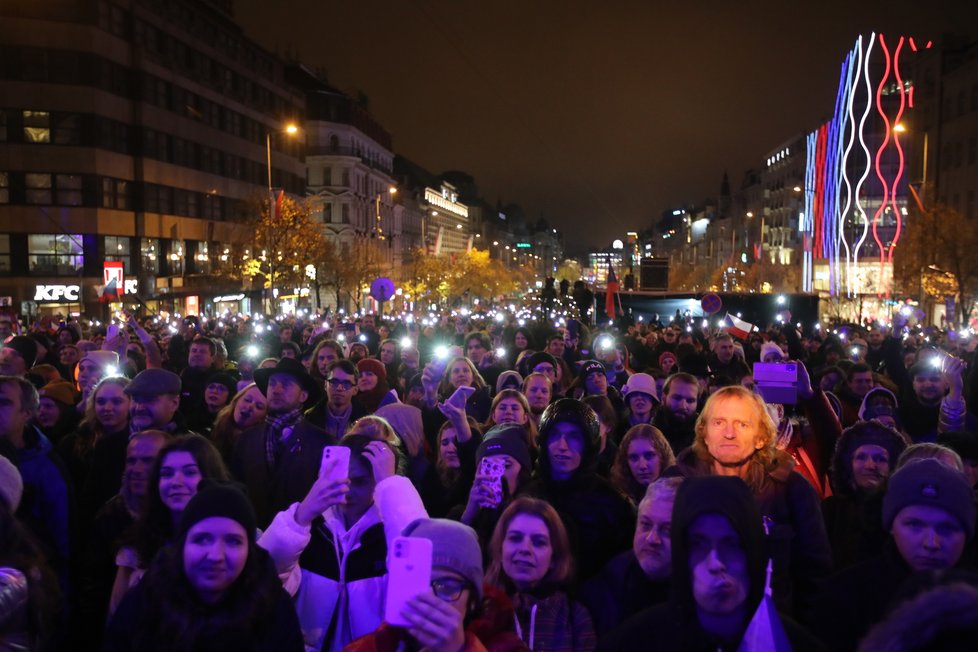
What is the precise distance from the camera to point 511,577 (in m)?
3.72

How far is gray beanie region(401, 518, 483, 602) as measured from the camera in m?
2.86

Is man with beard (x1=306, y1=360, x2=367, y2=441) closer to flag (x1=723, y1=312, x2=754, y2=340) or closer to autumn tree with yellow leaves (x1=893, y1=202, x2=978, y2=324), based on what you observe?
flag (x1=723, y1=312, x2=754, y2=340)

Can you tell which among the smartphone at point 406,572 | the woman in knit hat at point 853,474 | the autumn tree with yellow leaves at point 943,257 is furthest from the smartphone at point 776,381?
the autumn tree with yellow leaves at point 943,257

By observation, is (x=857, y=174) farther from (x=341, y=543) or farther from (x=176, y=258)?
(x=341, y=543)

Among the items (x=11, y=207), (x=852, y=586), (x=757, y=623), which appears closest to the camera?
(x=757, y=623)

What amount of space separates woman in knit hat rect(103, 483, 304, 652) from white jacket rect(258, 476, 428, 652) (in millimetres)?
215

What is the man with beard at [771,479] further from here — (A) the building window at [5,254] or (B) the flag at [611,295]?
(A) the building window at [5,254]

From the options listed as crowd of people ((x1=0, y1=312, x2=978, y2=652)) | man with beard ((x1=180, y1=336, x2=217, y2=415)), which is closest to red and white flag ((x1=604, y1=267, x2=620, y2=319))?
man with beard ((x1=180, y1=336, x2=217, y2=415))

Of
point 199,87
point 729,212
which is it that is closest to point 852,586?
point 199,87

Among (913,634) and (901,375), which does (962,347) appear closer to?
(901,375)

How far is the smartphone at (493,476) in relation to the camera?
4562mm

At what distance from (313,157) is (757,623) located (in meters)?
81.4

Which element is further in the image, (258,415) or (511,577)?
(258,415)

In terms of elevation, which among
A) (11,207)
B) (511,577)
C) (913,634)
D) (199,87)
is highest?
(199,87)
